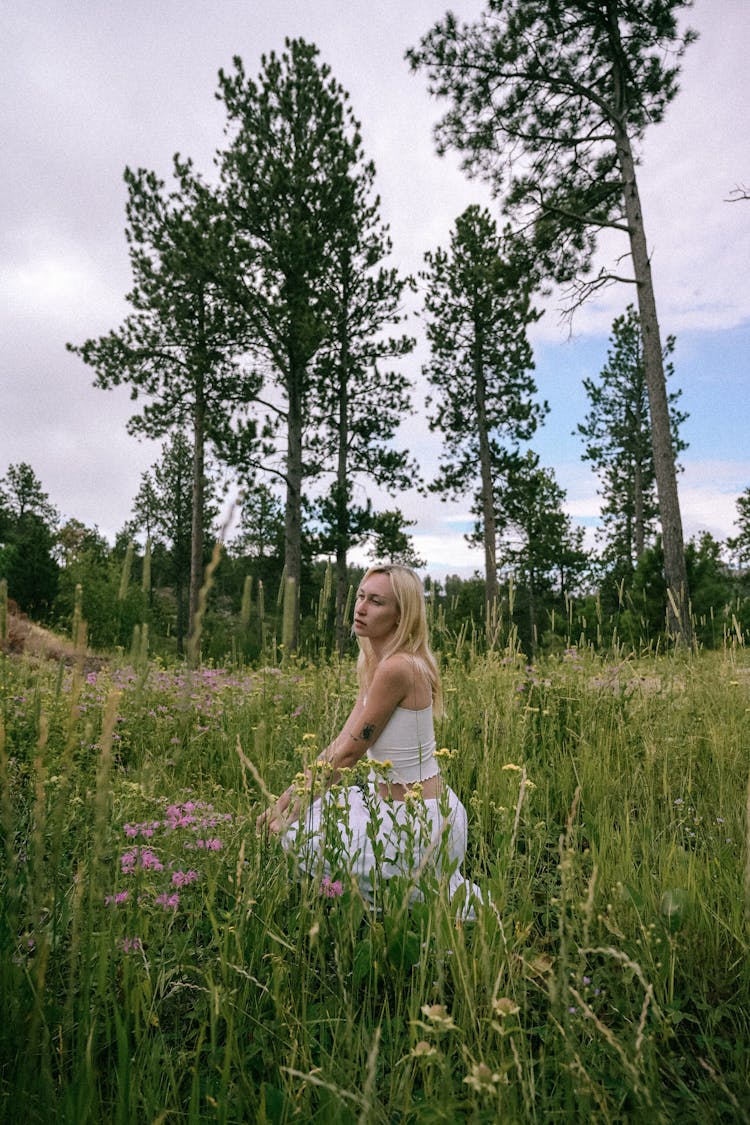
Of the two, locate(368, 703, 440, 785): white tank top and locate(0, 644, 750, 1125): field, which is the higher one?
locate(368, 703, 440, 785): white tank top

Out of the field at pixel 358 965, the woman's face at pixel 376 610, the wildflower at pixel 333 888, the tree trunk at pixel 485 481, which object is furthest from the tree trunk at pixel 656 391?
the tree trunk at pixel 485 481

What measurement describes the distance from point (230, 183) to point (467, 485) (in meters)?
11.1

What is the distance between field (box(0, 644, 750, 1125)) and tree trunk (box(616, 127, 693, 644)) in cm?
556

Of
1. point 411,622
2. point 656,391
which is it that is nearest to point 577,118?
point 656,391

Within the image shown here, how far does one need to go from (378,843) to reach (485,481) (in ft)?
60.2

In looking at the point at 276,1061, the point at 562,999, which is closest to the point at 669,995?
the point at 562,999

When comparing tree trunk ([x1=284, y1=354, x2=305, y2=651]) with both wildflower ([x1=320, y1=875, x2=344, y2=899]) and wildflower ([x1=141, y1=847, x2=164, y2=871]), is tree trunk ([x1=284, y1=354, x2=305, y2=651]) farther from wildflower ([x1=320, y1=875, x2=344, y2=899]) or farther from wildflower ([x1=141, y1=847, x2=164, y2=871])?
wildflower ([x1=320, y1=875, x2=344, y2=899])

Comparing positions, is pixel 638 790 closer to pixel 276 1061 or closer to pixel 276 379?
pixel 276 1061

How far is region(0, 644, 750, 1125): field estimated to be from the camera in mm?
976

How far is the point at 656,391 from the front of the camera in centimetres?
824

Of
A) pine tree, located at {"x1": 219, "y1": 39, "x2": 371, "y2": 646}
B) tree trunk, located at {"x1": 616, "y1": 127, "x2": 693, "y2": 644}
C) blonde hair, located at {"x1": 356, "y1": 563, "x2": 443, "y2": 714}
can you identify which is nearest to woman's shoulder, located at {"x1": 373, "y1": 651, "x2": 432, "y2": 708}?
blonde hair, located at {"x1": 356, "y1": 563, "x2": 443, "y2": 714}

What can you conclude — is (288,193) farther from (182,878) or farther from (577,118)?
(182,878)

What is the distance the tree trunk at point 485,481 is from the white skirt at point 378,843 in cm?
1654

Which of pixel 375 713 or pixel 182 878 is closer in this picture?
pixel 182 878
